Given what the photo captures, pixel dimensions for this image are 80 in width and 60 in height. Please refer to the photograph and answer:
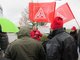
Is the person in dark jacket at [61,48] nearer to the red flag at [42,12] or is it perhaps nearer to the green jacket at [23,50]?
the green jacket at [23,50]

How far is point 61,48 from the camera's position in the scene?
6.49 m

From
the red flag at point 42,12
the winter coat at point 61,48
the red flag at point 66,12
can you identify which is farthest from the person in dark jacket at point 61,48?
the red flag at point 42,12

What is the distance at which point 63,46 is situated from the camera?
21.3ft

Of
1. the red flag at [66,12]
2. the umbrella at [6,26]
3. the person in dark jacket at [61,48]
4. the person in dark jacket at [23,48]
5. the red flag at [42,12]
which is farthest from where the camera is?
the red flag at [42,12]

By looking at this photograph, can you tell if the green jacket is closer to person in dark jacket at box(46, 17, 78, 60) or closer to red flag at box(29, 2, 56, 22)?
person in dark jacket at box(46, 17, 78, 60)

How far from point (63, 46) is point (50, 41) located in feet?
0.92

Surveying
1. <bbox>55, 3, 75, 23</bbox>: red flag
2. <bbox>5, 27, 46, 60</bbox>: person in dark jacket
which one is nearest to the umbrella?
→ <bbox>5, 27, 46, 60</bbox>: person in dark jacket

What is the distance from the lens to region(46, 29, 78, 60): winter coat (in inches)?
255

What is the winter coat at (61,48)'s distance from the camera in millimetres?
6465

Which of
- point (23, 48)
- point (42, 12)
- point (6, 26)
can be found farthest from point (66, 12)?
point (6, 26)

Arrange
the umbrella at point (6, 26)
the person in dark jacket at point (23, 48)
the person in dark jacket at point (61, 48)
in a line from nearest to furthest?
1. the umbrella at point (6, 26)
2. the person in dark jacket at point (61, 48)
3. the person in dark jacket at point (23, 48)

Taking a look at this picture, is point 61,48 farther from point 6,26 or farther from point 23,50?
point 6,26

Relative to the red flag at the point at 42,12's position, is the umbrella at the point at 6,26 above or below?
below

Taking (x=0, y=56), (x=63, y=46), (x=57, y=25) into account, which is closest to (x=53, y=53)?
(x=63, y=46)
